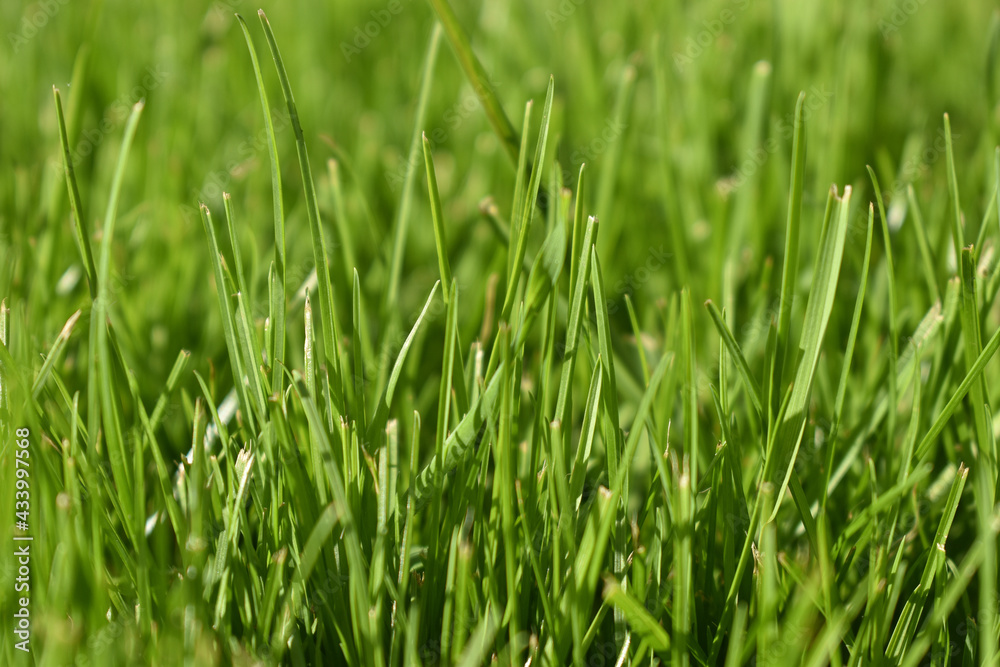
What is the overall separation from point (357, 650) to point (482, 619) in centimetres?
11

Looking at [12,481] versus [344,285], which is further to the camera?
[344,285]

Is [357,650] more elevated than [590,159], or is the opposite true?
[590,159]

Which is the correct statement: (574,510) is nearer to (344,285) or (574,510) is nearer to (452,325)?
(452,325)

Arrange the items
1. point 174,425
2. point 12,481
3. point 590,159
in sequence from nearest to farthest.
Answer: point 12,481, point 174,425, point 590,159

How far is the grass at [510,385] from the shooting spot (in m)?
0.61

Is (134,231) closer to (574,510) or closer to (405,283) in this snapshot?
(405,283)

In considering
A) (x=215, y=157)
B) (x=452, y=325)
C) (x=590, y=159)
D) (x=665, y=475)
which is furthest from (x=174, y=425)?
(x=590, y=159)

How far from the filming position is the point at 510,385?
0.61 m

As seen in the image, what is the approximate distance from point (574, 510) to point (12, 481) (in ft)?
1.47

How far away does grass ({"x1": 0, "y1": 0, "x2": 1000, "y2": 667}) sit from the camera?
0.61 m

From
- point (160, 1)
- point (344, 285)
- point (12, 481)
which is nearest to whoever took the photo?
point (12, 481)

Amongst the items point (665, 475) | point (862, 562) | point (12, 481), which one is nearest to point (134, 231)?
point (12, 481)

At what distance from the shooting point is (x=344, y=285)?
3.60 ft

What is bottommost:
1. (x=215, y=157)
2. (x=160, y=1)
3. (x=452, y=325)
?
(x=452, y=325)
